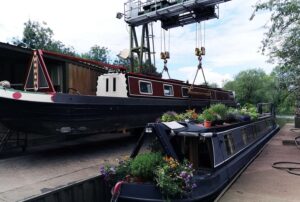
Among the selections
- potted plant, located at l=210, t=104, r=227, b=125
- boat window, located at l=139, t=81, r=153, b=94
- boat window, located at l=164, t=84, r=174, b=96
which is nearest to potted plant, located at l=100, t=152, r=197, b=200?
potted plant, located at l=210, t=104, r=227, b=125

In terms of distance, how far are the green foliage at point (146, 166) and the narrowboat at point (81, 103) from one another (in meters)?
3.43

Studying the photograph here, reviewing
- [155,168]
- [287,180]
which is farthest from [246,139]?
[155,168]

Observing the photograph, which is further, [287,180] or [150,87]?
[150,87]

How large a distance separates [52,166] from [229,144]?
4.24 metres

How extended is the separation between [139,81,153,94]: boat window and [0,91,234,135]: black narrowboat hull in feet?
3.88

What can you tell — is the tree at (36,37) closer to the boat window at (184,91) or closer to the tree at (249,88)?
the boat window at (184,91)

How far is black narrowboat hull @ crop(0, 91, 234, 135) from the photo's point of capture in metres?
7.59

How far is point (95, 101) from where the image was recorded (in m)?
8.40

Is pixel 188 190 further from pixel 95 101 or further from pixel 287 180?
pixel 95 101

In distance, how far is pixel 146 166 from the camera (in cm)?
477

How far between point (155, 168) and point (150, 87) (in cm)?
663

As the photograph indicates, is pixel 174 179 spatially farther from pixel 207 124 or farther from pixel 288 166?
pixel 288 166

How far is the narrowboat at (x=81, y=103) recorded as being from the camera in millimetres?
7555

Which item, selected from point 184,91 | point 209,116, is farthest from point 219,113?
point 184,91
